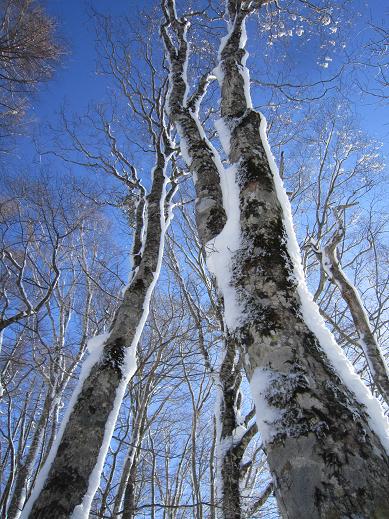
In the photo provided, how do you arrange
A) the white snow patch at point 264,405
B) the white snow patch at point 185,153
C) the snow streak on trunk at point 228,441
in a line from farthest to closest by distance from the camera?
the snow streak on trunk at point 228,441, the white snow patch at point 185,153, the white snow patch at point 264,405

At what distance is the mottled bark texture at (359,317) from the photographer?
4477mm

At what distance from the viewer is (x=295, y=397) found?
3.79 feet

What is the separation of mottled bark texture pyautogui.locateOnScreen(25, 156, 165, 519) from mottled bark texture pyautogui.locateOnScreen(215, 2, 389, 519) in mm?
1480

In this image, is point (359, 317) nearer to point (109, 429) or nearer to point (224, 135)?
point (224, 135)

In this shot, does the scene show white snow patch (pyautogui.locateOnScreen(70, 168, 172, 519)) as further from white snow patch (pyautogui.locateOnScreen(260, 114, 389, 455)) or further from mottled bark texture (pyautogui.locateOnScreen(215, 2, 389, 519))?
white snow patch (pyautogui.locateOnScreen(260, 114, 389, 455))

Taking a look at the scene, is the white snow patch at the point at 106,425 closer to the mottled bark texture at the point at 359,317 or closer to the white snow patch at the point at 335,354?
the white snow patch at the point at 335,354

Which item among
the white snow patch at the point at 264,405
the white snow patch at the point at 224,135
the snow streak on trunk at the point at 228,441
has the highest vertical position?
the white snow patch at the point at 224,135

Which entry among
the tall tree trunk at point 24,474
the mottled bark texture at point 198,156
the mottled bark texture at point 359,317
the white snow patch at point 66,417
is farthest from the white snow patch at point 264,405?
the tall tree trunk at point 24,474

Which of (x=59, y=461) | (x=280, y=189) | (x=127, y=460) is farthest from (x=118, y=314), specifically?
(x=127, y=460)

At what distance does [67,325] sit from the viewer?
387 inches

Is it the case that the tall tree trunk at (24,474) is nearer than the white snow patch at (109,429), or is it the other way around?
the white snow patch at (109,429)

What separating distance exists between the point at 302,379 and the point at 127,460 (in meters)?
5.49

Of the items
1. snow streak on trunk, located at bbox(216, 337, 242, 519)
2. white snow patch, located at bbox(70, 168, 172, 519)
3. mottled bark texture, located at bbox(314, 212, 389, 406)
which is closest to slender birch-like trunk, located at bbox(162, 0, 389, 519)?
white snow patch, located at bbox(70, 168, 172, 519)

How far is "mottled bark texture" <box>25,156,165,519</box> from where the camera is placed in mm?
1901
